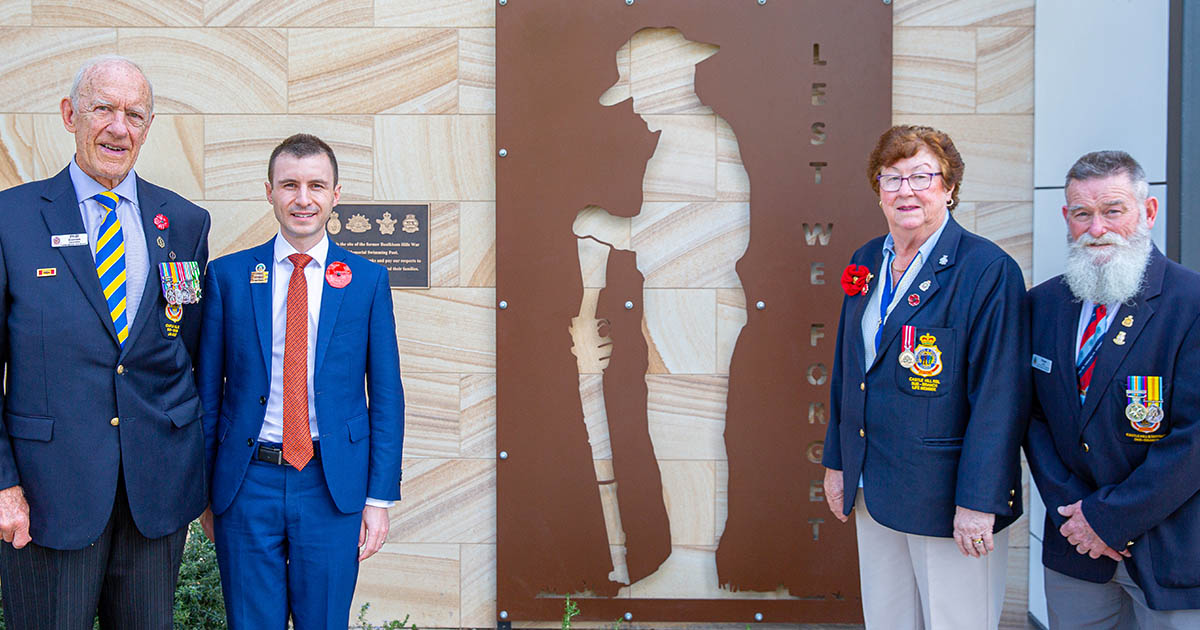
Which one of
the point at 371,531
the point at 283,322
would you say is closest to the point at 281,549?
the point at 371,531

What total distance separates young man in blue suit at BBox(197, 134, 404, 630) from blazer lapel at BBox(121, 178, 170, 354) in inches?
6.8

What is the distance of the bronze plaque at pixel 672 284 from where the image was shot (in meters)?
3.55

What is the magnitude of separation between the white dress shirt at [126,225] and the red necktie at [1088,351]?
91.6 inches

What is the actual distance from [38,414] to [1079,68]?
353 centimetres

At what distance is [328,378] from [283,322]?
0.19m

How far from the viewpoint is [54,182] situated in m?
2.16

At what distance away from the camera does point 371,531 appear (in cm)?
240

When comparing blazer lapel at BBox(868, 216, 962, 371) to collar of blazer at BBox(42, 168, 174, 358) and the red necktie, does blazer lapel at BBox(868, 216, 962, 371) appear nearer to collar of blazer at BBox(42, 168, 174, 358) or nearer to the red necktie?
the red necktie

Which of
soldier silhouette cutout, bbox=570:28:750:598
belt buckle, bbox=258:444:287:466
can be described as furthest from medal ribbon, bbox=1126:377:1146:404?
belt buckle, bbox=258:444:287:466

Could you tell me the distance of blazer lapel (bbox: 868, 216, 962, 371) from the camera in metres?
2.35

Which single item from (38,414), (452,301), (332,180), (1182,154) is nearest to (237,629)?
(38,414)

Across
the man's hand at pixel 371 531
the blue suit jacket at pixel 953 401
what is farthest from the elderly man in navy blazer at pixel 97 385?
the blue suit jacket at pixel 953 401

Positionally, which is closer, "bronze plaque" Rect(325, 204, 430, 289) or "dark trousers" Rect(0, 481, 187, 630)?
"dark trousers" Rect(0, 481, 187, 630)

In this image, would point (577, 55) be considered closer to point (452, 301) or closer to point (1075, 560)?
point (452, 301)
